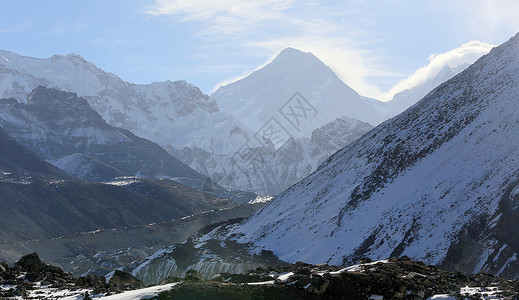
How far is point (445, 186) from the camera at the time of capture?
330 ft

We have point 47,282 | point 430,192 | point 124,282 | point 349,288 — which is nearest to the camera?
point 349,288

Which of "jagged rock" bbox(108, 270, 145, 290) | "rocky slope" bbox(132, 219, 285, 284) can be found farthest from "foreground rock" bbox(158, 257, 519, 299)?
"rocky slope" bbox(132, 219, 285, 284)

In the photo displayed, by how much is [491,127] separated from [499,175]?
16761 millimetres

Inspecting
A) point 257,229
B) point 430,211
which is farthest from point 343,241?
point 257,229

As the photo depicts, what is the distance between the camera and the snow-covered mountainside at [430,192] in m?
85.5

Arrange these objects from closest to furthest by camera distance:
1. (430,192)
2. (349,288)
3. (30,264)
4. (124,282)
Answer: (349,288)
(124,282)
(30,264)
(430,192)

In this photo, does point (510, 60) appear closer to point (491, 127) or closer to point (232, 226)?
point (491, 127)

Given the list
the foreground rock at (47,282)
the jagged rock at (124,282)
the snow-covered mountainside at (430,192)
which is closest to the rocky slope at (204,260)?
the snow-covered mountainside at (430,192)

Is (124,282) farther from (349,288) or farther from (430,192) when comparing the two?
(430,192)

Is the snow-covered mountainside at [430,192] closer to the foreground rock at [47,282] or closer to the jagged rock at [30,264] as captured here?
the foreground rock at [47,282]

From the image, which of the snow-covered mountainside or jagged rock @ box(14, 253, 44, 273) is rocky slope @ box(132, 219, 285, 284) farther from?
jagged rock @ box(14, 253, 44, 273)

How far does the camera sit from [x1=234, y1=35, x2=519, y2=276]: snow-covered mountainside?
281 ft

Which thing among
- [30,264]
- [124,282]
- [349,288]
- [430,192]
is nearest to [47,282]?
[30,264]

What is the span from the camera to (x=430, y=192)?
102938mm
